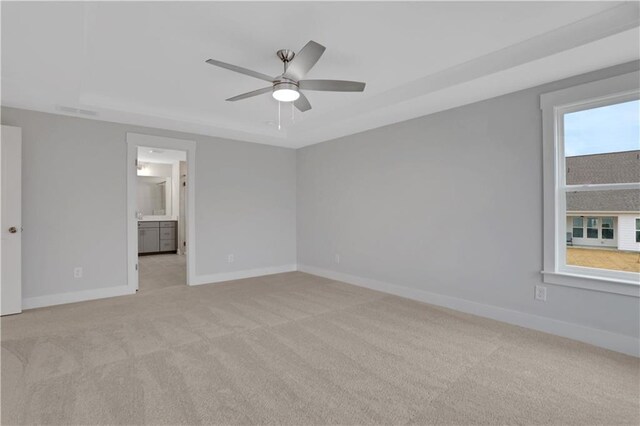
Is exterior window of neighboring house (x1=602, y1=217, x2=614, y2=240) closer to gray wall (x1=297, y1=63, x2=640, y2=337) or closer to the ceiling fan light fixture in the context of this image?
gray wall (x1=297, y1=63, x2=640, y2=337)

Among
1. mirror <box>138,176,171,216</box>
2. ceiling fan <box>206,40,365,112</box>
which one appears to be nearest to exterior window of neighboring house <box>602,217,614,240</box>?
ceiling fan <box>206,40,365,112</box>

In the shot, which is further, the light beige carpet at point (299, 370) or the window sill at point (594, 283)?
the window sill at point (594, 283)

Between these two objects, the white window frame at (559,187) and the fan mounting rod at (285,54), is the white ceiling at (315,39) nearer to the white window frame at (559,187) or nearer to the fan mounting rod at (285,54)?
the fan mounting rod at (285,54)

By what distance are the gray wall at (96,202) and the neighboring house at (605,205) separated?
4.22 meters

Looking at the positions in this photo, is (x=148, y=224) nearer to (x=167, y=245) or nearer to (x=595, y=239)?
(x=167, y=245)

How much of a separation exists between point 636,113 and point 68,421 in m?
4.33

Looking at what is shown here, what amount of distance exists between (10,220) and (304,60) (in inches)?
139

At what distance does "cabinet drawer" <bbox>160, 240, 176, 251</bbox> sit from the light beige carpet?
15.3 ft

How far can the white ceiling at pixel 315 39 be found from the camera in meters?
2.02

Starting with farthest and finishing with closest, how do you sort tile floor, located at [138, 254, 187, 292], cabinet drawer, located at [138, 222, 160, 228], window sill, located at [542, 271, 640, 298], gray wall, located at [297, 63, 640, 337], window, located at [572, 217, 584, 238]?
cabinet drawer, located at [138, 222, 160, 228] < tile floor, located at [138, 254, 187, 292] < gray wall, located at [297, 63, 640, 337] < window, located at [572, 217, 584, 238] < window sill, located at [542, 271, 640, 298]

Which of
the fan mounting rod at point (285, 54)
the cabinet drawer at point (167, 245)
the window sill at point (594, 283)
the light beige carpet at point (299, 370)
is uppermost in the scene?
the fan mounting rod at point (285, 54)

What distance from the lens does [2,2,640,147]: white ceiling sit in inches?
79.7

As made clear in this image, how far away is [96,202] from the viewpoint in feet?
12.9

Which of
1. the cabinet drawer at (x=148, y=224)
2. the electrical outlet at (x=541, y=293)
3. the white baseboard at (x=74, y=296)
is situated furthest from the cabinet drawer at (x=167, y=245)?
the electrical outlet at (x=541, y=293)
